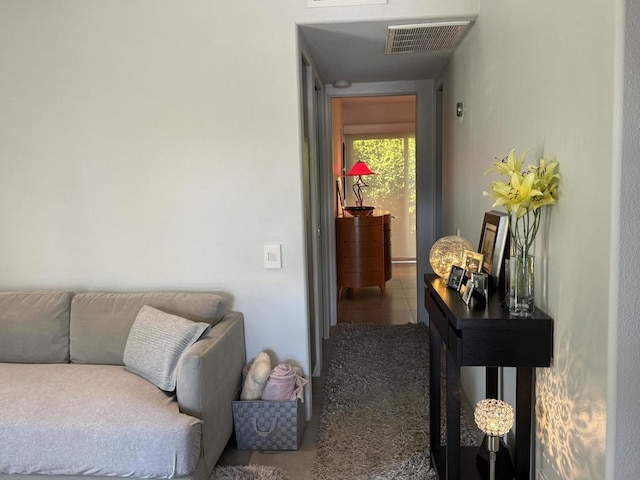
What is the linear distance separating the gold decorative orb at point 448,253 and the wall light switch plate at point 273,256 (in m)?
0.88

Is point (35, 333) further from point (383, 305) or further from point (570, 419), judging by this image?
point (383, 305)

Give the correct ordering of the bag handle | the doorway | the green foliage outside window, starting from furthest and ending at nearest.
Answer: the green foliage outside window
the doorway
the bag handle

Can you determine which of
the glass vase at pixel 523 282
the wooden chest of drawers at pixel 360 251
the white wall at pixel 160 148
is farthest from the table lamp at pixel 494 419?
the wooden chest of drawers at pixel 360 251

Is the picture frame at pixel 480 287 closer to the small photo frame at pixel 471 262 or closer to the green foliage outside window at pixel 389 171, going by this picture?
the small photo frame at pixel 471 262

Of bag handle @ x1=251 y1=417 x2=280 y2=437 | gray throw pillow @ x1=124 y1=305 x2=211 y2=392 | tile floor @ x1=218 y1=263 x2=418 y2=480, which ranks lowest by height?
tile floor @ x1=218 y1=263 x2=418 y2=480

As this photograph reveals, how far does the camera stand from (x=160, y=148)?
A: 8.73 feet

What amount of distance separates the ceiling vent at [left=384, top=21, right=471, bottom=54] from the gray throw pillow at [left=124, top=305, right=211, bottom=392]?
1.89 m

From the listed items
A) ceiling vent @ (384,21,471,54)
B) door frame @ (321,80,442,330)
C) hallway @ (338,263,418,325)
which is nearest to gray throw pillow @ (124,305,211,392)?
ceiling vent @ (384,21,471,54)

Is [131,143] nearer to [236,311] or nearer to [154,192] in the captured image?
[154,192]

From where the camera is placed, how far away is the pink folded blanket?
7.96 feet

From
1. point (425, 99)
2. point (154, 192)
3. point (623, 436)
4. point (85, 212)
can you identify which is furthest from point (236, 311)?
point (425, 99)

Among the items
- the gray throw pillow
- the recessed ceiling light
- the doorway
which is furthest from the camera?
the doorway

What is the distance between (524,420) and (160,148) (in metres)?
2.22

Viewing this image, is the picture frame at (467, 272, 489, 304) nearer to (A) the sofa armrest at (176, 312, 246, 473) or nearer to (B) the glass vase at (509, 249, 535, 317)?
(B) the glass vase at (509, 249, 535, 317)
